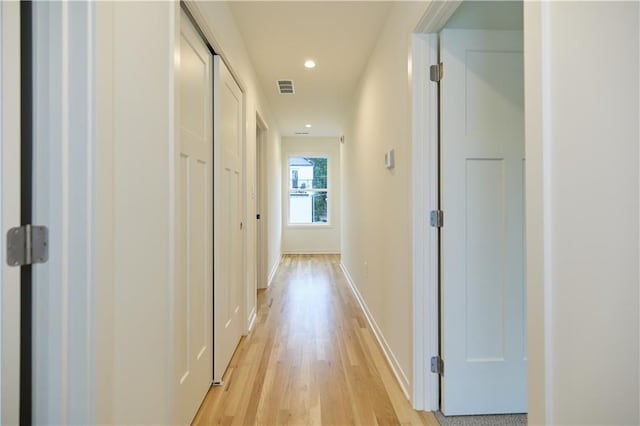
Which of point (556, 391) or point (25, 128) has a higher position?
point (25, 128)

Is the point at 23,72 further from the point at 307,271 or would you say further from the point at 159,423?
the point at 307,271

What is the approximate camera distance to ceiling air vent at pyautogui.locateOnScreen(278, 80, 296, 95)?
3762 millimetres

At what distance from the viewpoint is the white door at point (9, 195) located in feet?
2.46

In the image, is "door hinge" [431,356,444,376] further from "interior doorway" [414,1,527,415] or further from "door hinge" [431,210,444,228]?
"door hinge" [431,210,444,228]

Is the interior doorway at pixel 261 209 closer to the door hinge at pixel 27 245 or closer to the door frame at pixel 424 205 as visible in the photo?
the door frame at pixel 424 205

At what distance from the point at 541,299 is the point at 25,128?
4.40 ft

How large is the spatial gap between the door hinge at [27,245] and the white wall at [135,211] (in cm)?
11

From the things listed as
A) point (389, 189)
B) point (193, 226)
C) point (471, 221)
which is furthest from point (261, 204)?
point (471, 221)

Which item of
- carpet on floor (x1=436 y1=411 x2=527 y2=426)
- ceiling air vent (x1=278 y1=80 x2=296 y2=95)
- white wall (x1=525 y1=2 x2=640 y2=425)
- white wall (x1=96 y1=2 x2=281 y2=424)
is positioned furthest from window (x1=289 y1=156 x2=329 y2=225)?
white wall (x1=525 y1=2 x2=640 y2=425)

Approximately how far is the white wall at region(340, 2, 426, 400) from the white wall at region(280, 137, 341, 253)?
3.46 m

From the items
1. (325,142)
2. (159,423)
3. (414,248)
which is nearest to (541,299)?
(414,248)

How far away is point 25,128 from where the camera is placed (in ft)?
2.63

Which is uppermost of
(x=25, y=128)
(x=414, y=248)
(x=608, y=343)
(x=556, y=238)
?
(x=25, y=128)

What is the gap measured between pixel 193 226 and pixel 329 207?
5.68m
